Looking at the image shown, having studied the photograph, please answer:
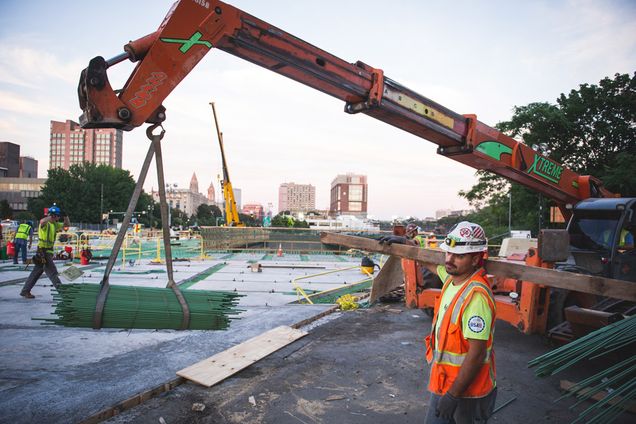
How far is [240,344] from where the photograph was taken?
5773 millimetres

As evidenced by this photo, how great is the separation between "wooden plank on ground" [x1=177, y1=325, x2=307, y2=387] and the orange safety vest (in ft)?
9.51

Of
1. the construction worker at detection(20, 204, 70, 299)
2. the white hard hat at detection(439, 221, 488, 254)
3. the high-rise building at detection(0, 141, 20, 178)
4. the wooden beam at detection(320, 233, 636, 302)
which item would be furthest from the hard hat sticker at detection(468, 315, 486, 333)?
the high-rise building at detection(0, 141, 20, 178)

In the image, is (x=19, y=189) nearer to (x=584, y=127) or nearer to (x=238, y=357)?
(x=584, y=127)

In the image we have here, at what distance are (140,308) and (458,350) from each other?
10.0 ft

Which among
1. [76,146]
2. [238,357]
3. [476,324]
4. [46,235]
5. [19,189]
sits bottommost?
[238,357]

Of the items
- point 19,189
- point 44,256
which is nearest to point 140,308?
point 44,256

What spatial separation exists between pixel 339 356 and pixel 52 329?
15.2 ft

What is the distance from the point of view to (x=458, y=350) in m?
2.47

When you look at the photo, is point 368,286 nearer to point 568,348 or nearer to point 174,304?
point 174,304

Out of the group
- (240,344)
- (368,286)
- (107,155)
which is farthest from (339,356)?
(107,155)

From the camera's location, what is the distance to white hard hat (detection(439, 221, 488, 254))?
8.66ft

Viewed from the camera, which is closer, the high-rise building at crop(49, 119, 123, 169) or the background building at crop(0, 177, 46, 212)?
the background building at crop(0, 177, 46, 212)

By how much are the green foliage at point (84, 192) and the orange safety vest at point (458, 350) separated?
234 feet

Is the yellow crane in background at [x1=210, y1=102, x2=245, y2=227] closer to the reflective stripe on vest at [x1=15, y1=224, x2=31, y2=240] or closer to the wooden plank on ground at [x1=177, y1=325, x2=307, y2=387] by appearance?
the reflective stripe on vest at [x1=15, y1=224, x2=31, y2=240]
